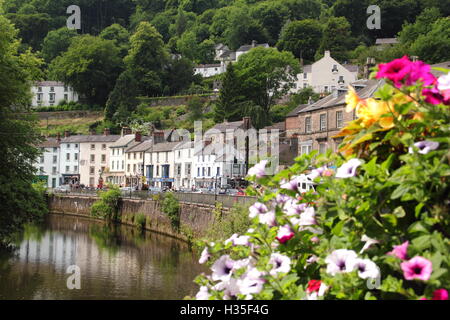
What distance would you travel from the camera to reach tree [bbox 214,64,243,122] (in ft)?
292

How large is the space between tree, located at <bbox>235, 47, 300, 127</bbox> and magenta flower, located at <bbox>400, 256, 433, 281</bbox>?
86058mm

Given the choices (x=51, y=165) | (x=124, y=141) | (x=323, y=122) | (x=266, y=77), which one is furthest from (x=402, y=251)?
(x=51, y=165)

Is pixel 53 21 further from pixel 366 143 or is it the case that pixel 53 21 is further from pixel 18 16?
pixel 366 143

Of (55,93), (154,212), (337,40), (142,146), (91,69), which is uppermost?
(337,40)

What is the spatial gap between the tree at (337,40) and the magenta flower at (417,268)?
378 ft

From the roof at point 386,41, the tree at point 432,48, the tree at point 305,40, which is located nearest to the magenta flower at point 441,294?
the tree at point 432,48

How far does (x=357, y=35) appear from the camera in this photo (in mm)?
131375

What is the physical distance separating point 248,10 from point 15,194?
445 feet

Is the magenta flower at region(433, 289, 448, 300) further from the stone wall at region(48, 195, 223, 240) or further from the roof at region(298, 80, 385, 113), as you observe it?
the roof at region(298, 80, 385, 113)

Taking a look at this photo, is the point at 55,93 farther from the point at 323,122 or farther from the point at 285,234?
the point at 285,234

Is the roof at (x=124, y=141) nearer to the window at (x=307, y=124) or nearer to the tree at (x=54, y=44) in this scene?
the window at (x=307, y=124)

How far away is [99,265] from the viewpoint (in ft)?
103

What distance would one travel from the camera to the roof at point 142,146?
79750mm

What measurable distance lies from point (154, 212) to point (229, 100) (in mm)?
43954
